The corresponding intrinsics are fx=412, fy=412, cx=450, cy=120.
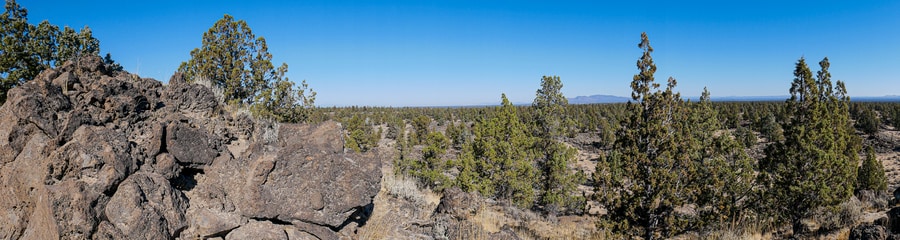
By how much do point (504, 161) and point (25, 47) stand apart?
13811 millimetres

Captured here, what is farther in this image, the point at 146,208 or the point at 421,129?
the point at 421,129

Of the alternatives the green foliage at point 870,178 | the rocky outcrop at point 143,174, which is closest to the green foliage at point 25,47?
the rocky outcrop at point 143,174

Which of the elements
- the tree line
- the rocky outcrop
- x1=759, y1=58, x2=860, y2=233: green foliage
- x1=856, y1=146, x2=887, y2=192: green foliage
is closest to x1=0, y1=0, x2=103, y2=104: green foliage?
the tree line

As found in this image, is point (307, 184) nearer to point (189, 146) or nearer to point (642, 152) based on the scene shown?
point (189, 146)

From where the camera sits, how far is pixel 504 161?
1592 cm

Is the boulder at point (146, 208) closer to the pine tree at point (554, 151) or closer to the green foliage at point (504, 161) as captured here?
the green foliage at point (504, 161)

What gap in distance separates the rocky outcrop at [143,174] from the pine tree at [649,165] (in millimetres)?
7050

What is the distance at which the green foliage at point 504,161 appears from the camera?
15.7m

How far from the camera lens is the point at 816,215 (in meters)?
13.7

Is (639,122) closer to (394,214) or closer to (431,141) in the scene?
(394,214)

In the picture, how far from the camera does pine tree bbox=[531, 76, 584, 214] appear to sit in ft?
58.2

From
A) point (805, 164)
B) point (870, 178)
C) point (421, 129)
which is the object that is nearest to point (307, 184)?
point (805, 164)

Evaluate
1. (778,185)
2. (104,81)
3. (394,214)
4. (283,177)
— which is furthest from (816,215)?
(104,81)

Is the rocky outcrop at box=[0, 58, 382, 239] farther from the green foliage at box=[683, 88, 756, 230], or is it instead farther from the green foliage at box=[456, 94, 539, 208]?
the green foliage at box=[456, 94, 539, 208]
